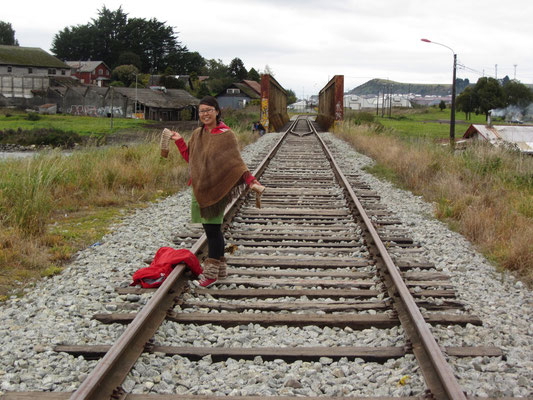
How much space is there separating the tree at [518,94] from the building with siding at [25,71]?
2665 inches

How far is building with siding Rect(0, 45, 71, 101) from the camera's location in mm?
75500

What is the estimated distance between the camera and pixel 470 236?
6.66 metres

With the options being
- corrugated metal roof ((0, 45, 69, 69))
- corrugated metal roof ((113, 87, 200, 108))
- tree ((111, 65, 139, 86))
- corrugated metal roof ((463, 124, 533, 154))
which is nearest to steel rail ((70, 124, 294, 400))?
corrugated metal roof ((463, 124, 533, 154))

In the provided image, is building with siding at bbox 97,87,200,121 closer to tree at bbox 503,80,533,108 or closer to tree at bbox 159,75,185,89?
Result: tree at bbox 159,75,185,89

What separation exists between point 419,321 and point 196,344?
1.52 metres

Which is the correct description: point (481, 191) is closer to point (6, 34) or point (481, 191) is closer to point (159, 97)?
point (159, 97)

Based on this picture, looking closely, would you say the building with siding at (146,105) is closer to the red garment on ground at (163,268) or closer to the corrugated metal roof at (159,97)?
the corrugated metal roof at (159,97)

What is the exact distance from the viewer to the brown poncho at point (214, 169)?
15.5ft

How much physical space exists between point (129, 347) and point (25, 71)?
9146 centimetres

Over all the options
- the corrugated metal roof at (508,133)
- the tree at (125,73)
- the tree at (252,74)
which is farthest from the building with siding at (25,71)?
the corrugated metal roof at (508,133)

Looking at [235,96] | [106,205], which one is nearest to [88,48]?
[235,96]

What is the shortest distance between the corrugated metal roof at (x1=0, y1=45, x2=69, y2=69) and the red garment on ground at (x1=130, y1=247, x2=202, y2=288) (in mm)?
87994

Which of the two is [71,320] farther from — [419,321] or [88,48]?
[88,48]

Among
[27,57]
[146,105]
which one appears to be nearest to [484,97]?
[146,105]
